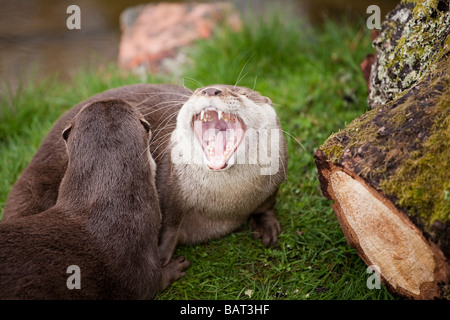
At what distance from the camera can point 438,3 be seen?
2.53 metres

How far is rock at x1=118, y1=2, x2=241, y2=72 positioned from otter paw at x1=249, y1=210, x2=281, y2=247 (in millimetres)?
2525

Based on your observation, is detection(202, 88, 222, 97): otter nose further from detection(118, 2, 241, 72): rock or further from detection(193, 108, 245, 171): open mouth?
detection(118, 2, 241, 72): rock

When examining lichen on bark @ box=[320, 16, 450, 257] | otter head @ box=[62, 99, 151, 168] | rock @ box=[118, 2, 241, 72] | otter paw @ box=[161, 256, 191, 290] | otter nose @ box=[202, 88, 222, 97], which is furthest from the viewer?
rock @ box=[118, 2, 241, 72]

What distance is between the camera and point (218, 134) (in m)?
2.65

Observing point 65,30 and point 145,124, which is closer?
point 145,124

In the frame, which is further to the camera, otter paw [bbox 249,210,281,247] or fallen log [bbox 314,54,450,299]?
otter paw [bbox 249,210,281,247]

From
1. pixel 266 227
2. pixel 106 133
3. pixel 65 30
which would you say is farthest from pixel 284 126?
pixel 65 30

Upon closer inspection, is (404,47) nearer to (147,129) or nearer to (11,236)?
(147,129)

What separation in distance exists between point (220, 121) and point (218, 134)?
7 centimetres

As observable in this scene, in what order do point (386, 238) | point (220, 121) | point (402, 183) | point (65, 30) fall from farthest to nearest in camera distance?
1. point (65, 30)
2. point (220, 121)
3. point (386, 238)
4. point (402, 183)

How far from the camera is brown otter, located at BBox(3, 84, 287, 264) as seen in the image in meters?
2.58

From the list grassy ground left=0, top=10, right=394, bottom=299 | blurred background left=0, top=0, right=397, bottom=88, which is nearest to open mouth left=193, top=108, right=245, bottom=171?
grassy ground left=0, top=10, right=394, bottom=299

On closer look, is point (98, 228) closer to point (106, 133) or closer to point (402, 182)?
point (106, 133)
